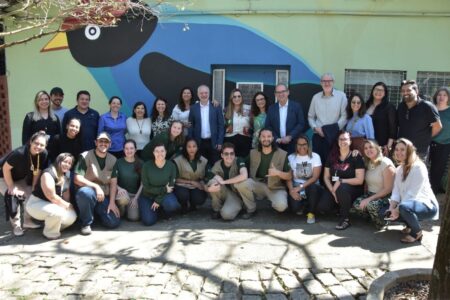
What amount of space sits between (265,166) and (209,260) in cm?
195

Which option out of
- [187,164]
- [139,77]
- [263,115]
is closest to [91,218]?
[187,164]

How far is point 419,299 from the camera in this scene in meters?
3.37

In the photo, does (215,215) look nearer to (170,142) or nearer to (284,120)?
(170,142)

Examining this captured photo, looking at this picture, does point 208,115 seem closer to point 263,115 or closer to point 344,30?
point 263,115

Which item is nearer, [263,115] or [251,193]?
[251,193]

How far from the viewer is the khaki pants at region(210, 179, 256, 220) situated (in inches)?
227

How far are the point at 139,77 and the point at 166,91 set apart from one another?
0.58 metres

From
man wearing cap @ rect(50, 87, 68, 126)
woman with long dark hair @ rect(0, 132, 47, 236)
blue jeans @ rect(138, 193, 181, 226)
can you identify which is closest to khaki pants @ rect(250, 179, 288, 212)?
blue jeans @ rect(138, 193, 181, 226)

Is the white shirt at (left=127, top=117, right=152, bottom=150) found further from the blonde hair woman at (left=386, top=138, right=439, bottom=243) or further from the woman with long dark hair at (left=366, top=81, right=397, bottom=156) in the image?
the blonde hair woman at (left=386, top=138, right=439, bottom=243)

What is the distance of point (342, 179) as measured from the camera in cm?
552

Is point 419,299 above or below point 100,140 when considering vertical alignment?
below

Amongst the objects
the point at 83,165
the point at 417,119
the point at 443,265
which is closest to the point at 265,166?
the point at 417,119

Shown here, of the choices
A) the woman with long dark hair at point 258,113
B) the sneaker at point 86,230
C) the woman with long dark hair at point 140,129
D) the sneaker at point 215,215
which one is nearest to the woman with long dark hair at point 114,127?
the woman with long dark hair at point 140,129

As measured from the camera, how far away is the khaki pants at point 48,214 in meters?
5.02
